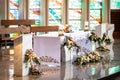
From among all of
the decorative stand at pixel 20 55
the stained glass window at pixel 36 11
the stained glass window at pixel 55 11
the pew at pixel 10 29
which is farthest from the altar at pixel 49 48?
the stained glass window at pixel 55 11

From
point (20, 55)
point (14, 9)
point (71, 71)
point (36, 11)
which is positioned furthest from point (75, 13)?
point (20, 55)

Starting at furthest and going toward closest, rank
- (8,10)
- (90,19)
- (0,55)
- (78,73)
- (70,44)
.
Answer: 1. (90,19)
2. (8,10)
3. (0,55)
4. (70,44)
5. (78,73)

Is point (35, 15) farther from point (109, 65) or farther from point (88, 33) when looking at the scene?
point (109, 65)

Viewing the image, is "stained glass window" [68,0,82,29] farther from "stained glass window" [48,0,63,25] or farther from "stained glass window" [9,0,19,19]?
"stained glass window" [9,0,19,19]

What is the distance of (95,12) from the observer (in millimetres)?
13008

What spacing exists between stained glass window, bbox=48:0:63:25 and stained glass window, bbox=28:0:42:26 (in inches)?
18.5

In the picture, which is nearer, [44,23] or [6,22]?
[6,22]

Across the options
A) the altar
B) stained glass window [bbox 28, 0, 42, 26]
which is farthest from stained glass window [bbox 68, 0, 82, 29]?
the altar

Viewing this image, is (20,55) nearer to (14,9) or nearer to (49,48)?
(49,48)

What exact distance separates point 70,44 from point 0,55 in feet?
6.69

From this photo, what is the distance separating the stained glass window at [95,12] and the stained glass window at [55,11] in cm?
134

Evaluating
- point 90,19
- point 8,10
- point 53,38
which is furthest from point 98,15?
point 53,38

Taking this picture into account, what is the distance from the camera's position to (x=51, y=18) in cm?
1237

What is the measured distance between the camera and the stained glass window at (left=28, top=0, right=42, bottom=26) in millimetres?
12023
